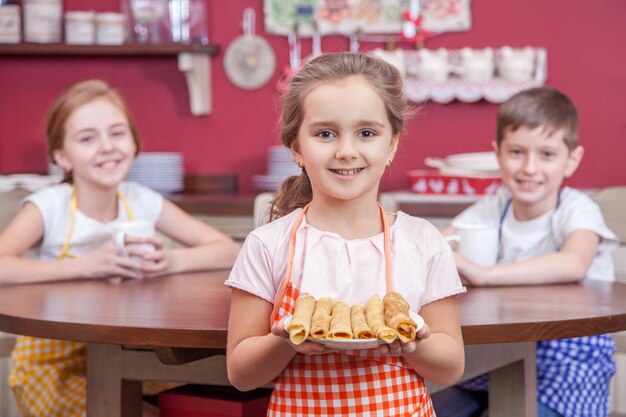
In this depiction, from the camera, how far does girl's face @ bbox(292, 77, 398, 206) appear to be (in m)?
1.25

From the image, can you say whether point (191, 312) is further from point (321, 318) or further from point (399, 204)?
point (399, 204)

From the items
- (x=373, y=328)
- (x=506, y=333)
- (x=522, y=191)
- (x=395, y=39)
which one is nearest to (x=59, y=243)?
(x=522, y=191)

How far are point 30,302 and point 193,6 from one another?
2.39 meters

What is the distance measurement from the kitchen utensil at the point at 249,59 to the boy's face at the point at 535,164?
1900 mm

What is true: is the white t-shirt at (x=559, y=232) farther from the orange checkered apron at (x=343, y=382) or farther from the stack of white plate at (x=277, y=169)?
the stack of white plate at (x=277, y=169)

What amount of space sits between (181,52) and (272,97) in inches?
17.0

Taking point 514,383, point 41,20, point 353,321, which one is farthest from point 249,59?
point 353,321

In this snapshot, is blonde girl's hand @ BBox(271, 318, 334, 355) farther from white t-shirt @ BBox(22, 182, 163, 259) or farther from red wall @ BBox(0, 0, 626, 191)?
red wall @ BBox(0, 0, 626, 191)

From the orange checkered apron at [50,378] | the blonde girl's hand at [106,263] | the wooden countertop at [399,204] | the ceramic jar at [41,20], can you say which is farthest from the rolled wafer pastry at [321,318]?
the ceramic jar at [41,20]

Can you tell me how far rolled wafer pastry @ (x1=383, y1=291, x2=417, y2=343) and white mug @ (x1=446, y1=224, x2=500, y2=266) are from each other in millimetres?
848

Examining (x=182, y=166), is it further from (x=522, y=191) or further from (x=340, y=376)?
(x=340, y=376)

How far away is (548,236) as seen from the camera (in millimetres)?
2193

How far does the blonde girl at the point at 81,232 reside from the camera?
80.4 inches

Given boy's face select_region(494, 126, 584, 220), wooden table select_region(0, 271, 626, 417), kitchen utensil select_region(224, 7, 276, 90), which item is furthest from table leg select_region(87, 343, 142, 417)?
kitchen utensil select_region(224, 7, 276, 90)
